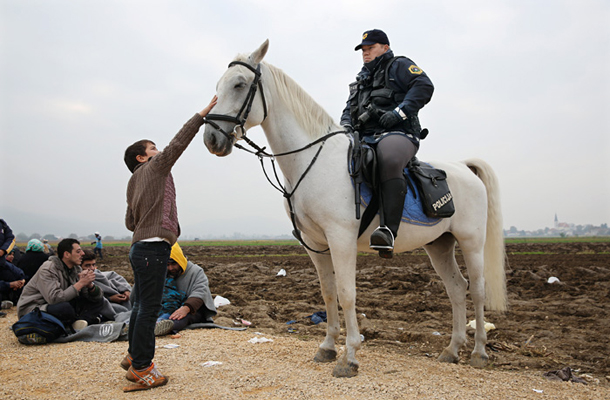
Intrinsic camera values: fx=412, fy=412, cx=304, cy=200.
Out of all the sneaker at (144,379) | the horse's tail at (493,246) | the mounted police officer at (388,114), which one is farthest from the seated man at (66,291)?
the horse's tail at (493,246)

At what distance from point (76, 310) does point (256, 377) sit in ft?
11.9

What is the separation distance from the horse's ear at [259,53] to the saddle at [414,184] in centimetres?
122

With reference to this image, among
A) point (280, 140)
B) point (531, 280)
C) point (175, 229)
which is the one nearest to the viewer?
point (175, 229)

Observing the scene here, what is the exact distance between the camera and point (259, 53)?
12.7 ft

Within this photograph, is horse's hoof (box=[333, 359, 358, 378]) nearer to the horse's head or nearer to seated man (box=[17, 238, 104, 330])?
the horse's head

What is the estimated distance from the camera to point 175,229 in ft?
12.6

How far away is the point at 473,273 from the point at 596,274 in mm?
10367

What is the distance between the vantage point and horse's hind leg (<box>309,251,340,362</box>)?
4406 mm

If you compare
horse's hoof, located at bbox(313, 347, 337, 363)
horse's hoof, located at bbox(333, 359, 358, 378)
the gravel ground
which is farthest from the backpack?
horse's hoof, located at bbox(333, 359, 358, 378)

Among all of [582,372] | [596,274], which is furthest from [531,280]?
[582,372]

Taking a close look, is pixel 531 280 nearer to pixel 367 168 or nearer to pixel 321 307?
pixel 321 307

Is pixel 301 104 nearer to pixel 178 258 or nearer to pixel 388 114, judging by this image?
pixel 388 114

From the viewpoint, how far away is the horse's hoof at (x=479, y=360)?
4.68 metres

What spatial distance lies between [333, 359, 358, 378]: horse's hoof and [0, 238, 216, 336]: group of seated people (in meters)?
2.67
